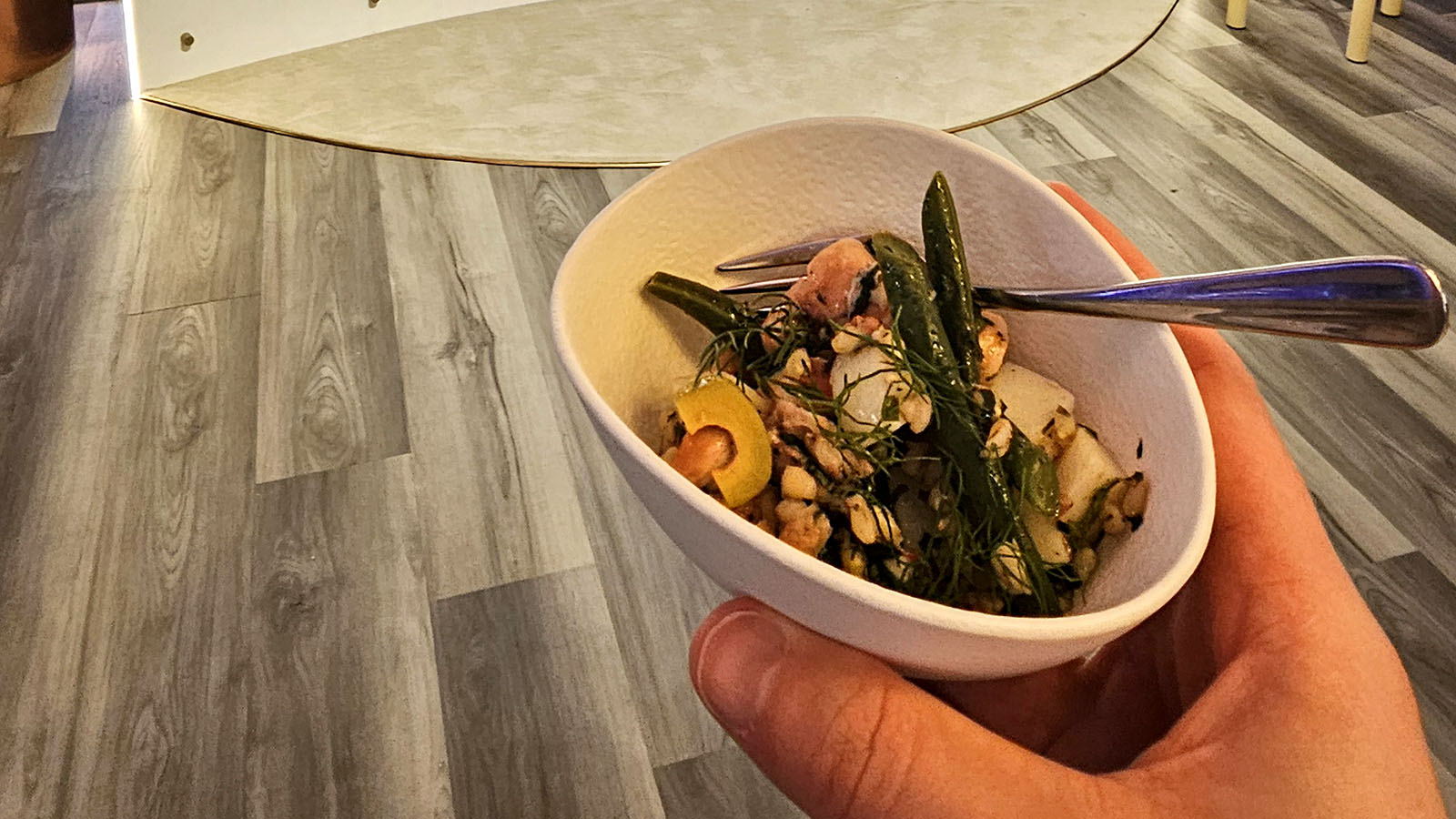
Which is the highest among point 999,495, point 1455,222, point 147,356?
point 999,495

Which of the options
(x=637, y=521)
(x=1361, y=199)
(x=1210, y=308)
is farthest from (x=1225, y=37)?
(x=1210, y=308)

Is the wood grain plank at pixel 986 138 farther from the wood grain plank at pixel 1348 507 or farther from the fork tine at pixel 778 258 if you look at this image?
the fork tine at pixel 778 258

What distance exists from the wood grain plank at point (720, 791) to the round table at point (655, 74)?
1.26m

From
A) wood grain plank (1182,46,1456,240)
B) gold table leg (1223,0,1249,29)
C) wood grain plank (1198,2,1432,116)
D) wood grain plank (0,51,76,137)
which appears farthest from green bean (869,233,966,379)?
gold table leg (1223,0,1249,29)

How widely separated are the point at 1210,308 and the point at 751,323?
0.87 ft

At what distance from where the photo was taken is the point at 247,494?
1.38 m

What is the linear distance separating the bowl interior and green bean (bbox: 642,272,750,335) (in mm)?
12

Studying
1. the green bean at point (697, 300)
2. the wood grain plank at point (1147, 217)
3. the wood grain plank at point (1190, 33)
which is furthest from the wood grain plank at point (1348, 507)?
the wood grain plank at point (1190, 33)

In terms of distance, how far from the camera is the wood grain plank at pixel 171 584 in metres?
1.10

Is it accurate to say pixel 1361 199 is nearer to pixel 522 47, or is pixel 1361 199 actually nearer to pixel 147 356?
pixel 522 47

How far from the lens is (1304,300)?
542 millimetres

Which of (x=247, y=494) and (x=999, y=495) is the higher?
(x=999, y=495)

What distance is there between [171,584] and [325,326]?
1.63 ft

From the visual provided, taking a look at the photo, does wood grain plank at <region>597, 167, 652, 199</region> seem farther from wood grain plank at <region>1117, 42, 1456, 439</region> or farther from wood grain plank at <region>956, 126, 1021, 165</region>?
wood grain plank at <region>1117, 42, 1456, 439</region>
